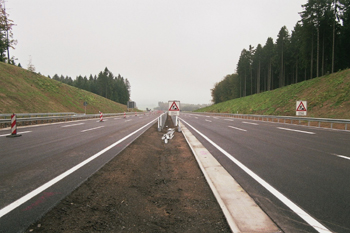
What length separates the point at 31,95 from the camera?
1443 inches

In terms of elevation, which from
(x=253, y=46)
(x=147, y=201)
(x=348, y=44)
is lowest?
(x=147, y=201)

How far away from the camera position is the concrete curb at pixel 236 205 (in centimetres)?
256

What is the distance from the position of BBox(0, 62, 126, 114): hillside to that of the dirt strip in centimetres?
3042

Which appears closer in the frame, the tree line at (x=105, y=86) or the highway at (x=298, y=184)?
the highway at (x=298, y=184)

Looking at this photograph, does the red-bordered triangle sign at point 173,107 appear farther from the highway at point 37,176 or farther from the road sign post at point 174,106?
the highway at point 37,176

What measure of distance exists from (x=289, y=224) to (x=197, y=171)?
266cm

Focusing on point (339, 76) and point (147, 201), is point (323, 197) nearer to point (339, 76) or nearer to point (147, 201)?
point (147, 201)

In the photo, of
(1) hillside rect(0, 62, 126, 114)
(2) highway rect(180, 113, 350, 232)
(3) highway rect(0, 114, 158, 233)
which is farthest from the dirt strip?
(1) hillside rect(0, 62, 126, 114)

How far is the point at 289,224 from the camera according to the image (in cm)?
264

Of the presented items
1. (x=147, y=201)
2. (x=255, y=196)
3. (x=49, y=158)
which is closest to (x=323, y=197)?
(x=255, y=196)

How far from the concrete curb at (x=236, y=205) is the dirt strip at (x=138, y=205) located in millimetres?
122

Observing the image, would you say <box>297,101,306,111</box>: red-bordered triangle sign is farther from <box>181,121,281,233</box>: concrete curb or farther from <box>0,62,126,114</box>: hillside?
<box>0,62,126,114</box>: hillside

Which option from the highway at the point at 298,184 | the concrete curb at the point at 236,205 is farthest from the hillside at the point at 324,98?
the concrete curb at the point at 236,205

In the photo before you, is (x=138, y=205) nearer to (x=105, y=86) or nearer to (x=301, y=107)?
(x=301, y=107)
